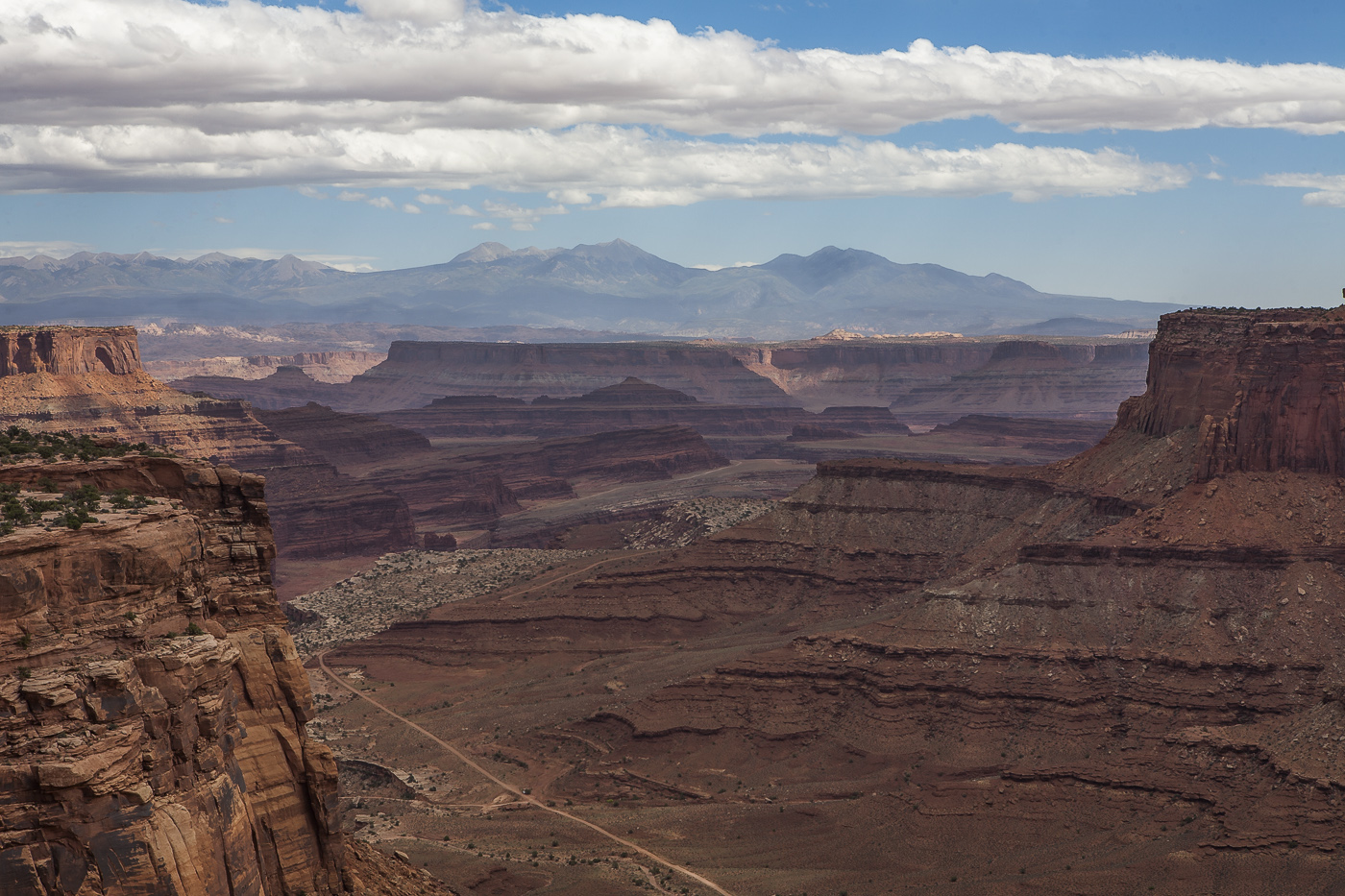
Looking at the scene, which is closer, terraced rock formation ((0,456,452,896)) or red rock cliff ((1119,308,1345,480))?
terraced rock formation ((0,456,452,896))

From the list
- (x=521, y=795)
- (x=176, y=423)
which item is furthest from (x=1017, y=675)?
(x=176, y=423)

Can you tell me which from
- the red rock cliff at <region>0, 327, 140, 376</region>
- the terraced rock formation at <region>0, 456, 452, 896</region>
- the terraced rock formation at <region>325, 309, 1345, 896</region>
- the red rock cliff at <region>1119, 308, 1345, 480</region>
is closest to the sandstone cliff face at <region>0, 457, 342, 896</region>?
the terraced rock formation at <region>0, 456, 452, 896</region>

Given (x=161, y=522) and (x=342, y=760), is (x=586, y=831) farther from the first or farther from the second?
(x=161, y=522)

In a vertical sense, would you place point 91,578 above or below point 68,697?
above

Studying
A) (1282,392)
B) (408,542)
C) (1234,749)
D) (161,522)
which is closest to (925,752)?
(1234,749)

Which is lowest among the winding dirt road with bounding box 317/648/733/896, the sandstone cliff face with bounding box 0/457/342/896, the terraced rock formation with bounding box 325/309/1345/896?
the winding dirt road with bounding box 317/648/733/896

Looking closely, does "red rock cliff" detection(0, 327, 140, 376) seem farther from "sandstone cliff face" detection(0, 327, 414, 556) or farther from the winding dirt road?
the winding dirt road

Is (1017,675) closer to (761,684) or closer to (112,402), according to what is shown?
(761,684)
